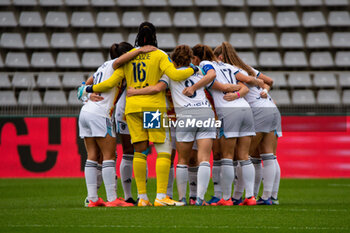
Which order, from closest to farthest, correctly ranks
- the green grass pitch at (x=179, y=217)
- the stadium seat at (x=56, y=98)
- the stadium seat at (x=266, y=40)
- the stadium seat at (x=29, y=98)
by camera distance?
1. the green grass pitch at (x=179, y=217)
2. the stadium seat at (x=29, y=98)
3. the stadium seat at (x=56, y=98)
4. the stadium seat at (x=266, y=40)

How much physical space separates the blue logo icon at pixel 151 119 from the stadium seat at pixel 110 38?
421 inches

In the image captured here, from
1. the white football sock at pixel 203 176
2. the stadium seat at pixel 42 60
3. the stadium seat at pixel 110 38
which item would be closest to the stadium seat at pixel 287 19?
the stadium seat at pixel 110 38

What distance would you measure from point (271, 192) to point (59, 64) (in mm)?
10681

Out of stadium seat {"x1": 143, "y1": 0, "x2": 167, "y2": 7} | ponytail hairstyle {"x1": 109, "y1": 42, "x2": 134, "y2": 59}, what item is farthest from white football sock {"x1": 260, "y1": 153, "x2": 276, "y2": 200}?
stadium seat {"x1": 143, "y1": 0, "x2": 167, "y2": 7}

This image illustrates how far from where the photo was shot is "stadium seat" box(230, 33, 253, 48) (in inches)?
672

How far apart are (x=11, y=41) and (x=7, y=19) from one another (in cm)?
96

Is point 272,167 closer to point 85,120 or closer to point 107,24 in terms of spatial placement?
point 85,120

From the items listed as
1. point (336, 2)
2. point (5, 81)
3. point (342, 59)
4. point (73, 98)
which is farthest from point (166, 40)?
point (336, 2)

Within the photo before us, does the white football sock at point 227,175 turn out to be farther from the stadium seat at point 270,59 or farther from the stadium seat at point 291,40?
the stadium seat at point 291,40

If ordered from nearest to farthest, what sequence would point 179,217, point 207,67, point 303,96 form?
point 179,217 < point 207,67 < point 303,96

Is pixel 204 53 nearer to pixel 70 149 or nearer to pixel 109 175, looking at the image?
pixel 109 175

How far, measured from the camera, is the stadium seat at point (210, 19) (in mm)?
17547

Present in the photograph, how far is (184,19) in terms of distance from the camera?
1766cm

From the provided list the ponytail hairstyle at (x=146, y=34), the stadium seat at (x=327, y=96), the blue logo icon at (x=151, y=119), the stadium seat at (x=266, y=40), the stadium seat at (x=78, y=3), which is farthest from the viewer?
the stadium seat at (x=78, y=3)
